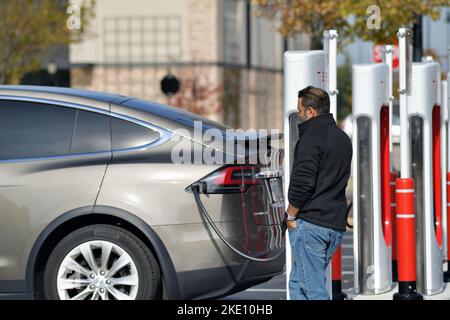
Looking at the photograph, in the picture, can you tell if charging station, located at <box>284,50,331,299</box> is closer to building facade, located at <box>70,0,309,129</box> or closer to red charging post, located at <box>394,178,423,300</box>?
red charging post, located at <box>394,178,423,300</box>

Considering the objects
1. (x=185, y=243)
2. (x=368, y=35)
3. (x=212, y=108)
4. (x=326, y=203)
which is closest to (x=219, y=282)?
(x=185, y=243)

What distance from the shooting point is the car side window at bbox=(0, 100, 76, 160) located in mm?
8883

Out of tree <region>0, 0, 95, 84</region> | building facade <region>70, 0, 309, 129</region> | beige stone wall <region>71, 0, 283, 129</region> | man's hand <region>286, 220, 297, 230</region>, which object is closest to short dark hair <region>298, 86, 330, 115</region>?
man's hand <region>286, 220, 297, 230</region>

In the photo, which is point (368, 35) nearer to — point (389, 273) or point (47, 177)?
point (389, 273)

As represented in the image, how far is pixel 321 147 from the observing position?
8.25 metres

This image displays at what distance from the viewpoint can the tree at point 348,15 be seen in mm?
22891

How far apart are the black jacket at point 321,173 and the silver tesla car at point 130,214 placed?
514 millimetres

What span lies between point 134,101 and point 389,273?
312 cm

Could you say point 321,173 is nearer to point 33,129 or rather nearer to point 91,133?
point 91,133

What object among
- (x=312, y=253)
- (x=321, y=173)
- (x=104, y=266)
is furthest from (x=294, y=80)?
(x=104, y=266)

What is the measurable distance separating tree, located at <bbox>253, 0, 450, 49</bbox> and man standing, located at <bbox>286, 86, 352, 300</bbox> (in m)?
14.4

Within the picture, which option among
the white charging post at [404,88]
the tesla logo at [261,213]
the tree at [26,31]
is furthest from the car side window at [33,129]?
the tree at [26,31]

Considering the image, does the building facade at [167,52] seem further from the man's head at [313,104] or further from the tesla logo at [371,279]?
the man's head at [313,104]

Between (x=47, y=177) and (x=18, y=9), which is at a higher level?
(x=18, y=9)
